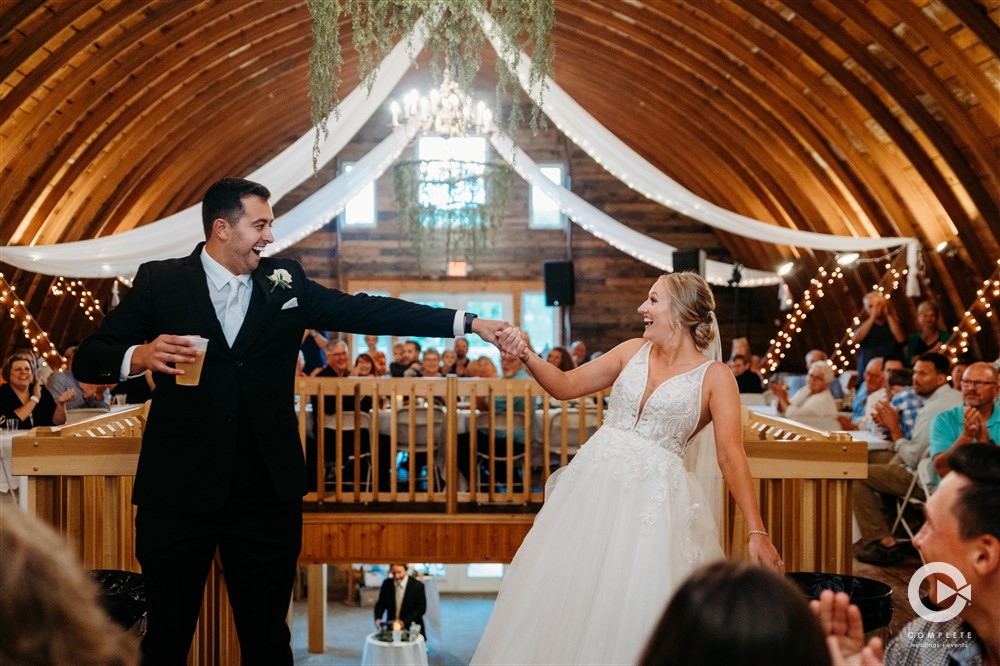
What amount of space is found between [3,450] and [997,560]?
236 inches

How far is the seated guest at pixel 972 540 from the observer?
76.4 inches

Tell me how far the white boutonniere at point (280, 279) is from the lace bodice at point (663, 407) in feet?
3.79

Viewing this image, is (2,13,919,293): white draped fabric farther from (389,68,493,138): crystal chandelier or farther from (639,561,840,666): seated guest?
(639,561,840,666): seated guest

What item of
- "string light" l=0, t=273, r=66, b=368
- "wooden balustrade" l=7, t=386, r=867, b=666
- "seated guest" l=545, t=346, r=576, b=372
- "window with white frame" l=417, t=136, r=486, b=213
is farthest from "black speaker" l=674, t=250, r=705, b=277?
"string light" l=0, t=273, r=66, b=368

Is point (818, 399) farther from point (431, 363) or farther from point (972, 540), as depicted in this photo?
point (972, 540)

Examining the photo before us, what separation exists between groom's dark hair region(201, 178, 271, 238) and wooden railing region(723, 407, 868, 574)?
216 cm

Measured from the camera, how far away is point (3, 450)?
647 centimetres

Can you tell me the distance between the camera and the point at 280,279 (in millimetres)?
3045

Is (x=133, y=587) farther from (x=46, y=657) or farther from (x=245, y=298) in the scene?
(x=46, y=657)

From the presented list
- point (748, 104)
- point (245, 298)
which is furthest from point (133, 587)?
point (748, 104)

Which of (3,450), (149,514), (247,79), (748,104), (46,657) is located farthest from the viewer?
(247,79)

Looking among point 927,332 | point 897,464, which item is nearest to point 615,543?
point 897,464

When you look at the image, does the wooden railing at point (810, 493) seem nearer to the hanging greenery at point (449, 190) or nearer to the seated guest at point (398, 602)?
the seated guest at point (398, 602)

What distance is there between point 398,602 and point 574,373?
642 cm
